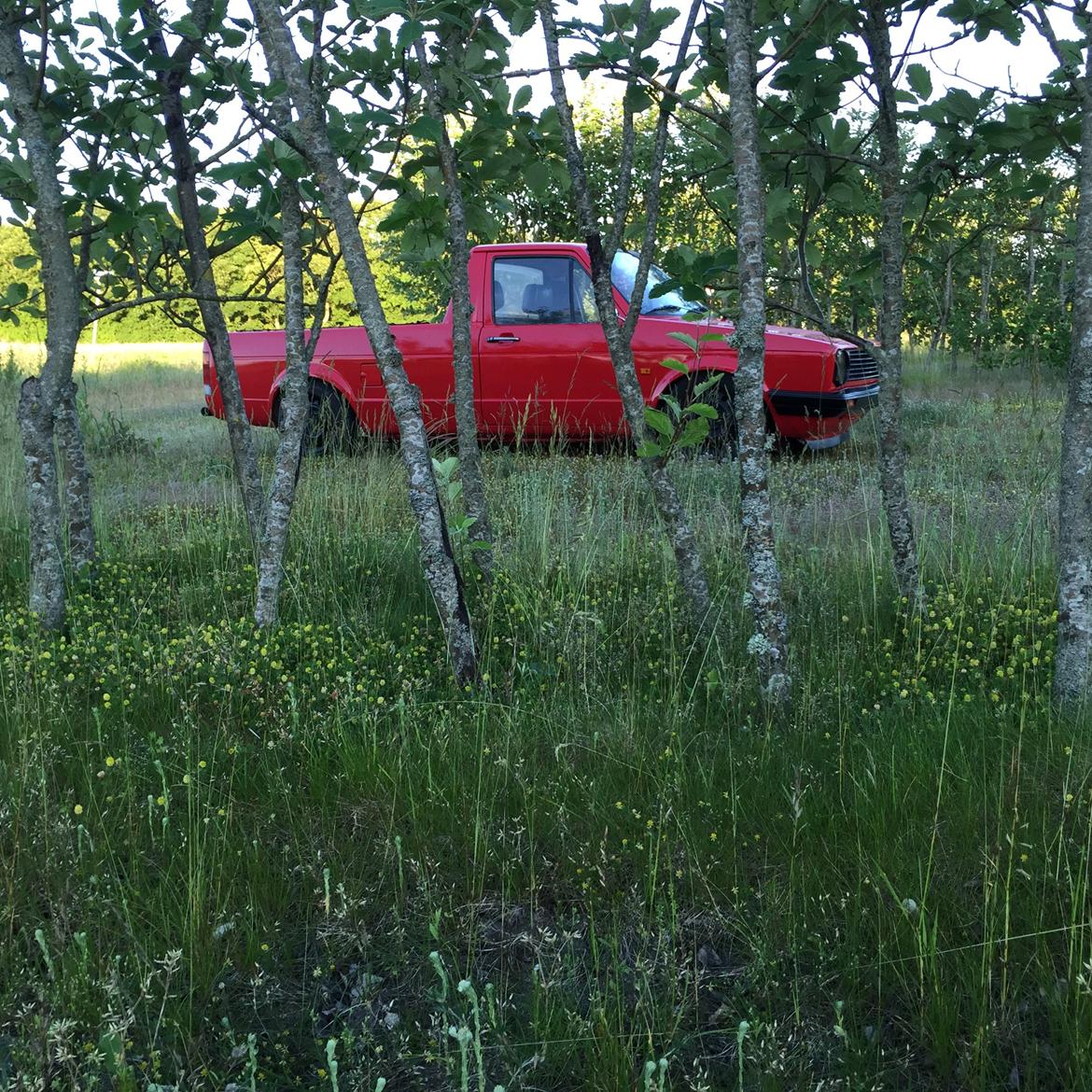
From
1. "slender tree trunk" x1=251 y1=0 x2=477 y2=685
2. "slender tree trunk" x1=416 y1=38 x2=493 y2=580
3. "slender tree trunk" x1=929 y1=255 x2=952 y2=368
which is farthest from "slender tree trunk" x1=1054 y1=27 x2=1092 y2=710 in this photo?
"slender tree trunk" x1=929 y1=255 x2=952 y2=368

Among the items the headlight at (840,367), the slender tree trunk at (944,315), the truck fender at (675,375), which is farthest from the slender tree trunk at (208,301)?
the slender tree trunk at (944,315)

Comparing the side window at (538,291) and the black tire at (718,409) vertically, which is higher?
the side window at (538,291)

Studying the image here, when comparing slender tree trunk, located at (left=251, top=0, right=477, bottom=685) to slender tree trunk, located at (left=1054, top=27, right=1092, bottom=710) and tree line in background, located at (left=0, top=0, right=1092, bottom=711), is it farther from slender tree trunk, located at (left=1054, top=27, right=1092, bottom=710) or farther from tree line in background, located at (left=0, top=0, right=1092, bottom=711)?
slender tree trunk, located at (left=1054, top=27, right=1092, bottom=710)

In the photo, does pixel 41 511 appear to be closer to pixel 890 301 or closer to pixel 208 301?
pixel 208 301

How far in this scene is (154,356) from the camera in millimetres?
33562

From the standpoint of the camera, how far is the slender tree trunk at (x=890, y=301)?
3.79 m

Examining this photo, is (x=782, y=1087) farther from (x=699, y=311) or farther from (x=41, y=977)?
(x=699, y=311)

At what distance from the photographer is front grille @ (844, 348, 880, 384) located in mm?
8914

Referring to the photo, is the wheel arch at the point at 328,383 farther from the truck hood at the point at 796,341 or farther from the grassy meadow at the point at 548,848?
the grassy meadow at the point at 548,848

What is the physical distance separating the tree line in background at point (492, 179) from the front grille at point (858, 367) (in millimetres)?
4737

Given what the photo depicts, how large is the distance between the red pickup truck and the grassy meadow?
444cm

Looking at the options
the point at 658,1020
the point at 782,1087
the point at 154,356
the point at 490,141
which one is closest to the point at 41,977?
the point at 658,1020

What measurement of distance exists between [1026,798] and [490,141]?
2.76 m

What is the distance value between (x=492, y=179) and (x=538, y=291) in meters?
5.01
